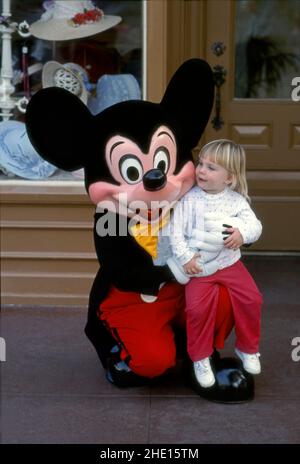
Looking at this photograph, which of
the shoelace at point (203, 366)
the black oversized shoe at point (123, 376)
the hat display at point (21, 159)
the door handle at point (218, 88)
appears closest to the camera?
the shoelace at point (203, 366)

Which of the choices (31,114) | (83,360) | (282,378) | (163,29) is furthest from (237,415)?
(163,29)

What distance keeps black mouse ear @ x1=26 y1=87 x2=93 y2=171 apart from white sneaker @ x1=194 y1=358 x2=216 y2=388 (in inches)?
40.8

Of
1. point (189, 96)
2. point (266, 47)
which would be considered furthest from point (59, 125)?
point (266, 47)

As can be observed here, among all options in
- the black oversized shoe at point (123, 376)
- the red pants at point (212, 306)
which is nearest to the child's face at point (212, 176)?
the red pants at point (212, 306)

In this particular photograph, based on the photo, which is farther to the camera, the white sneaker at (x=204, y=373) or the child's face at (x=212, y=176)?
the white sneaker at (x=204, y=373)

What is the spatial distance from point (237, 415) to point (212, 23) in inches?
123

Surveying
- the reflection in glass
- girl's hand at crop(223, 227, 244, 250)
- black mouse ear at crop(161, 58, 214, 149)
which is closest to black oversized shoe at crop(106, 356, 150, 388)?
girl's hand at crop(223, 227, 244, 250)

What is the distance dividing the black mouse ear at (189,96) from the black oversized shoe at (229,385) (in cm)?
102

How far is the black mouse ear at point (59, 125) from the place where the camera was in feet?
11.8

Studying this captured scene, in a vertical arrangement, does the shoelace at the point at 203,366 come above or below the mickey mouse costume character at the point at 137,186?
below

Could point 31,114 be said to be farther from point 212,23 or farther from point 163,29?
point 212,23

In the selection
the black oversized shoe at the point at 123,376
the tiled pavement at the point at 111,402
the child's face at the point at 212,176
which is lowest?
the tiled pavement at the point at 111,402

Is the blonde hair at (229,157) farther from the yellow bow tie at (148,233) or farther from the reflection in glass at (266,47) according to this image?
the reflection in glass at (266,47)

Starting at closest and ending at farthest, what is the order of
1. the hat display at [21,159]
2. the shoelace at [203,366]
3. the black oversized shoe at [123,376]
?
the shoelace at [203,366] < the black oversized shoe at [123,376] < the hat display at [21,159]
